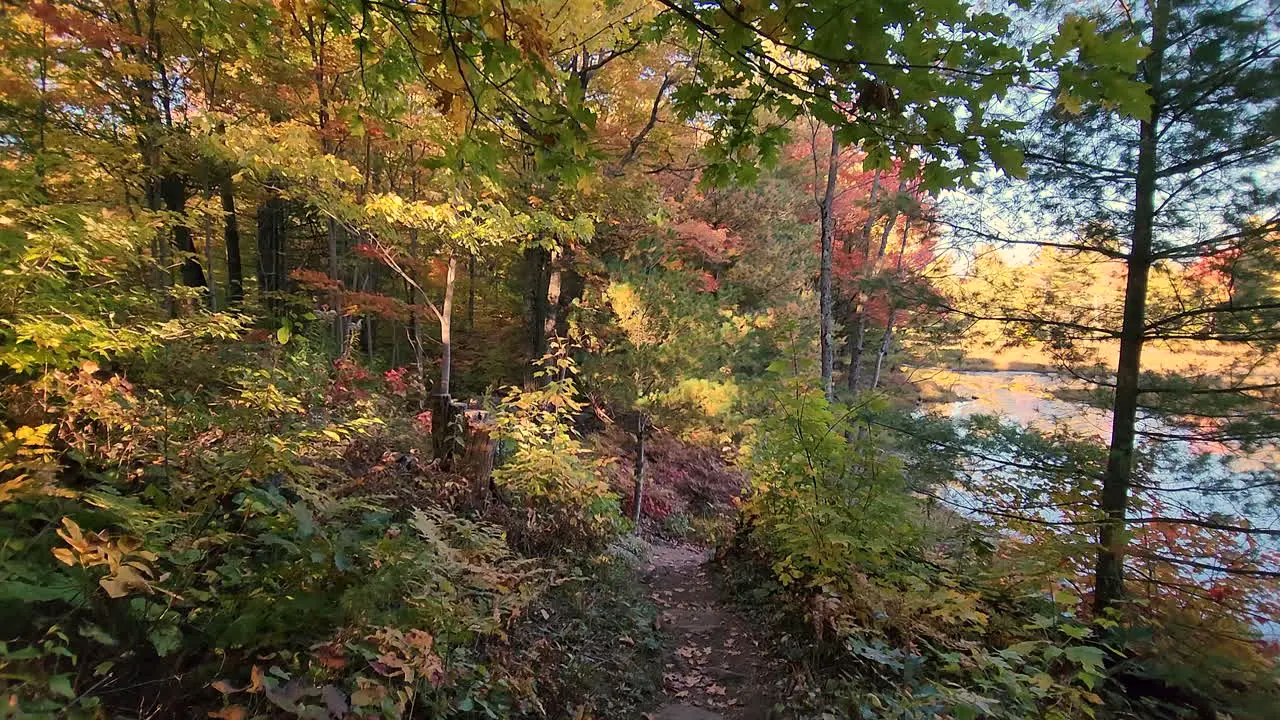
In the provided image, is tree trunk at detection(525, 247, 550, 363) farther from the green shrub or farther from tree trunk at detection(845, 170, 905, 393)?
tree trunk at detection(845, 170, 905, 393)

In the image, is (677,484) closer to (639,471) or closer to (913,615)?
(639,471)

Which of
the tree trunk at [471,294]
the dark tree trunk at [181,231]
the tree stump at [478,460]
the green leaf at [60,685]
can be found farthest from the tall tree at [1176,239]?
the dark tree trunk at [181,231]

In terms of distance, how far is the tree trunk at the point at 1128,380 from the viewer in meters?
4.42

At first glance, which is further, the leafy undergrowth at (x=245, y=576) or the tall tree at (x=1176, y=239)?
the tall tree at (x=1176, y=239)

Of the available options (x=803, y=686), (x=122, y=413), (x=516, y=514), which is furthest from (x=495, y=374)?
(x=803, y=686)

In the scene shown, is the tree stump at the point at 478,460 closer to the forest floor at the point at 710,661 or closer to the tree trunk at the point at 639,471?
the forest floor at the point at 710,661

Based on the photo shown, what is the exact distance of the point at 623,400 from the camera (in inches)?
380

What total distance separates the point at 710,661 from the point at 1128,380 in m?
4.38

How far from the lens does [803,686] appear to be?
393 centimetres

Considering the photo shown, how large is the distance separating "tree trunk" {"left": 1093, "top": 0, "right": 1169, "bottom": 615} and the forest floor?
2.84m

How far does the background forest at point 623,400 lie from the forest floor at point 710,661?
21 cm

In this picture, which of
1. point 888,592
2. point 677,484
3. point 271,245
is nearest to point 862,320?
point 677,484

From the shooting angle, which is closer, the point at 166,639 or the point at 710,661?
the point at 166,639

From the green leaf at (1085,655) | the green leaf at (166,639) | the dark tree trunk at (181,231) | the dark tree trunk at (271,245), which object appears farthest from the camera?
the dark tree trunk at (271,245)
